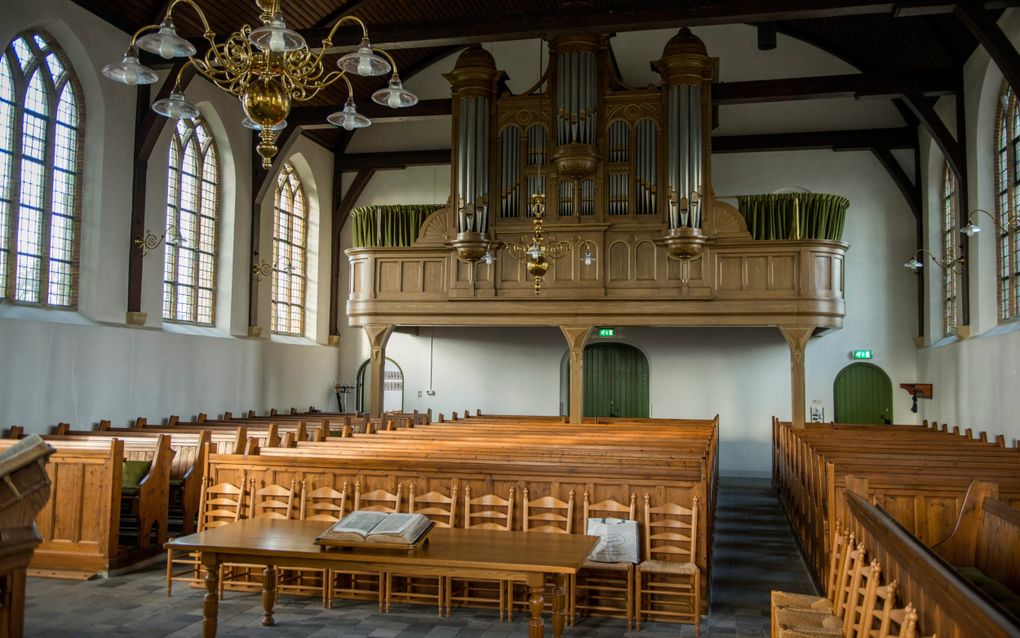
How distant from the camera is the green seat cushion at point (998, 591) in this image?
457 centimetres

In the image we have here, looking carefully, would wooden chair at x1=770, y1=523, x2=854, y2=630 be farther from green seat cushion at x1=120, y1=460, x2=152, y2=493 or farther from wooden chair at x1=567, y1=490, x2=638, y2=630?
green seat cushion at x1=120, y1=460, x2=152, y2=493

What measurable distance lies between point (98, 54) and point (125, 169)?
5.93 feet

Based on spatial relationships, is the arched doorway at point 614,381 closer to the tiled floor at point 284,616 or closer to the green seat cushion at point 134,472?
the tiled floor at point 284,616

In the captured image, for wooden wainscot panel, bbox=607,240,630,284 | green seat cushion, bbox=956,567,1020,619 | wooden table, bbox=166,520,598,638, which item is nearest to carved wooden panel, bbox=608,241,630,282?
wooden wainscot panel, bbox=607,240,630,284

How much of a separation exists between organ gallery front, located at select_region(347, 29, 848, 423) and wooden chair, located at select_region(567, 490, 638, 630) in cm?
756

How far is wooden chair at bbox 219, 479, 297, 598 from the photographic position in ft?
24.2

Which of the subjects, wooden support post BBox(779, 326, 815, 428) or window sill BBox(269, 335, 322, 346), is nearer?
wooden support post BBox(779, 326, 815, 428)

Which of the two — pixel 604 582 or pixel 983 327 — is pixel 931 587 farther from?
pixel 983 327

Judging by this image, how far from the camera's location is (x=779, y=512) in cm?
1334

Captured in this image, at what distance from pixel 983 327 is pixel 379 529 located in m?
12.3

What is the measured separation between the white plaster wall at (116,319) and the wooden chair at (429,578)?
23.4 ft

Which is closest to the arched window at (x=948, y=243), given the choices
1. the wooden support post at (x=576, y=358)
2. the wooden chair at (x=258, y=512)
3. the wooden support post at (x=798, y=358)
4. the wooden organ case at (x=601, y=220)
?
the wooden organ case at (x=601, y=220)

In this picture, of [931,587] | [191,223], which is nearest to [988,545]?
[931,587]

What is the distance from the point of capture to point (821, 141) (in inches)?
725
